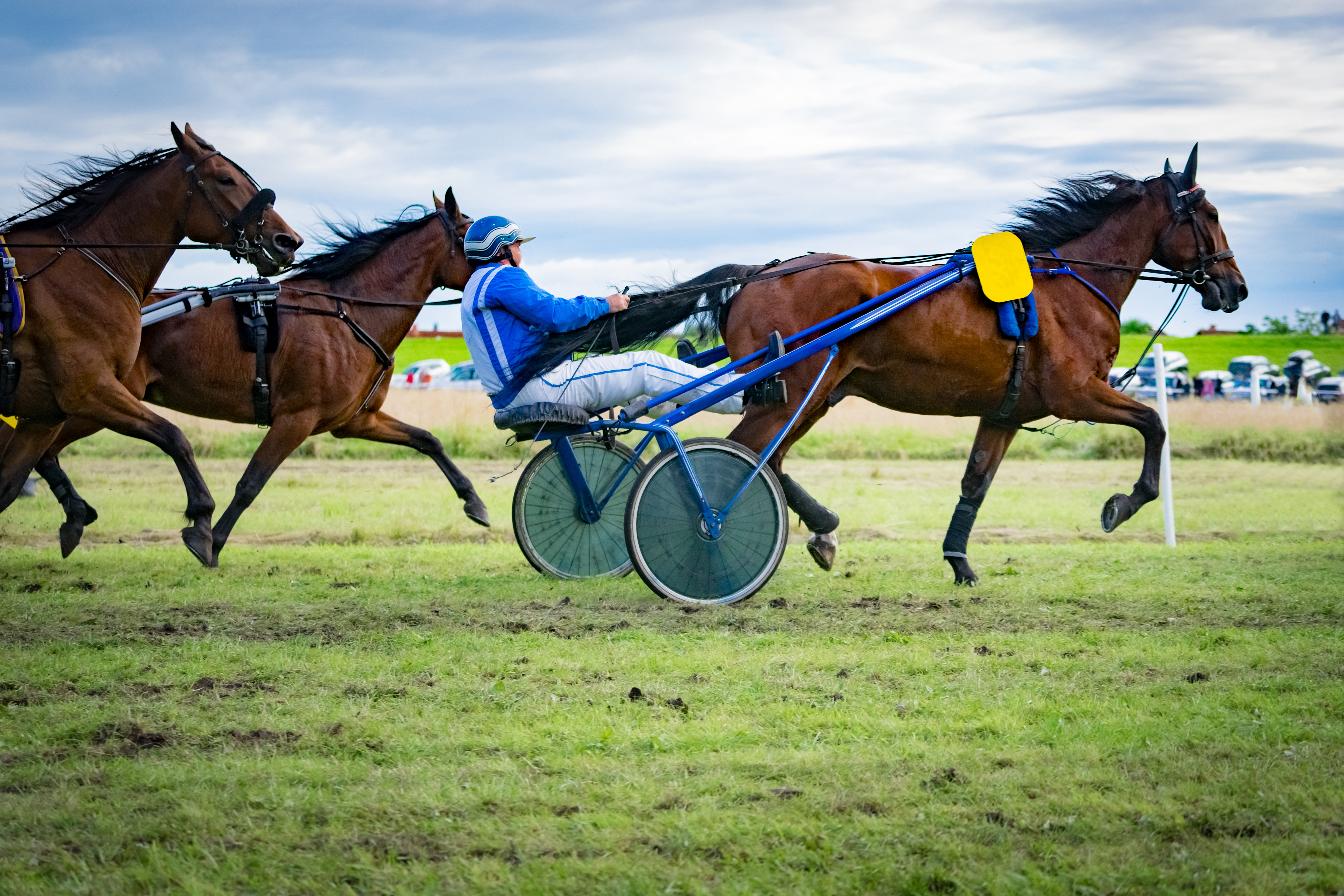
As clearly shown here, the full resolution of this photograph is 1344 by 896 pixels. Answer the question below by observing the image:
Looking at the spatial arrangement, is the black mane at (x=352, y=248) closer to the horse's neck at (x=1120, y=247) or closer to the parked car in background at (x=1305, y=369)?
the horse's neck at (x=1120, y=247)

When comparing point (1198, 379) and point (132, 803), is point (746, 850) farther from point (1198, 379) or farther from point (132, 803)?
point (1198, 379)

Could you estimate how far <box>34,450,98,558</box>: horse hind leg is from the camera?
27.7ft

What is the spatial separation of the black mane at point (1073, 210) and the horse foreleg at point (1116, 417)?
1.03 metres

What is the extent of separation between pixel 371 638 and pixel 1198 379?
4107cm

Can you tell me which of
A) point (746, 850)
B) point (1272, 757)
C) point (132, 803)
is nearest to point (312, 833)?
point (132, 803)

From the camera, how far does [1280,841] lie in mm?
3449

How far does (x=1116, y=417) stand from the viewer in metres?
7.53

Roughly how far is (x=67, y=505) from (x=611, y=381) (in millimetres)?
4111

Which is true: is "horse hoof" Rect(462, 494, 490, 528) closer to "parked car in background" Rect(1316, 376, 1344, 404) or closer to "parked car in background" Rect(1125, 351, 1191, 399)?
"parked car in background" Rect(1125, 351, 1191, 399)

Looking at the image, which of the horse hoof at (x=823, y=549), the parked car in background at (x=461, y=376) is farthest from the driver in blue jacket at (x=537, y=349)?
the parked car in background at (x=461, y=376)

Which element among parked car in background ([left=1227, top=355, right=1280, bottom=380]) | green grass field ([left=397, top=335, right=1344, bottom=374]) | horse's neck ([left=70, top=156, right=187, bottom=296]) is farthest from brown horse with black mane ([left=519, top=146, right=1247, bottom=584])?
green grass field ([left=397, top=335, right=1344, bottom=374])

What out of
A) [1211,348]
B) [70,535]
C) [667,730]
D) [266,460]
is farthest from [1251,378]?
Result: [1211,348]

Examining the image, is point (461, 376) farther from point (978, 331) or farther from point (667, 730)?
point (667, 730)

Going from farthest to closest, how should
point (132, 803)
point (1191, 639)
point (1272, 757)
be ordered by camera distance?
1. point (1191, 639)
2. point (1272, 757)
3. point (132, 803)
